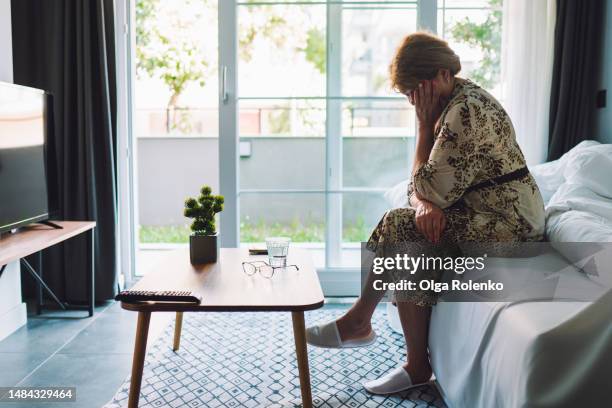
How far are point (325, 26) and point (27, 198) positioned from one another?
6.09 ft

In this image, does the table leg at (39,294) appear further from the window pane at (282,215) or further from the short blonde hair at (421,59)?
the short blonde hair at (421,59)

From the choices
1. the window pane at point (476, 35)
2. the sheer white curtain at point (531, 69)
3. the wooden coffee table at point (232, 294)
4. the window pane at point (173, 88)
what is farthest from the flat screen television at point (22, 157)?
the window pane at point (173, 88)

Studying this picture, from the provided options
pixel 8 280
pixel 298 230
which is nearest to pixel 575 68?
pixel 298 230

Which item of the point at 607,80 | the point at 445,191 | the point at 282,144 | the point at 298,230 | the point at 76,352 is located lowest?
the point at 76,352

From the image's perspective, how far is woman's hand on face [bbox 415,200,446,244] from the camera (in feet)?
5.99

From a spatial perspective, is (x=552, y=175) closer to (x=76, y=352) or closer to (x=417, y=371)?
(x=417, y=371)

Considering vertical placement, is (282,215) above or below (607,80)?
below

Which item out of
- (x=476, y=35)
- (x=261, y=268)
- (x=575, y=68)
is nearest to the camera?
(x=261, y=268)

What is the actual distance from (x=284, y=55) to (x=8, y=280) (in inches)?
74.8

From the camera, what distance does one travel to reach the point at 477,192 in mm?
1857

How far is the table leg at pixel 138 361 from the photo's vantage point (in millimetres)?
1711

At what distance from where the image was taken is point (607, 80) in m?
2.93

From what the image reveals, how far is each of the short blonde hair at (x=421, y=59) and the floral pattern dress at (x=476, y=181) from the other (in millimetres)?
136

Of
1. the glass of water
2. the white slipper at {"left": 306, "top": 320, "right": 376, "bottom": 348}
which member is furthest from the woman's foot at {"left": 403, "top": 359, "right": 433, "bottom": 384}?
the glass of water
